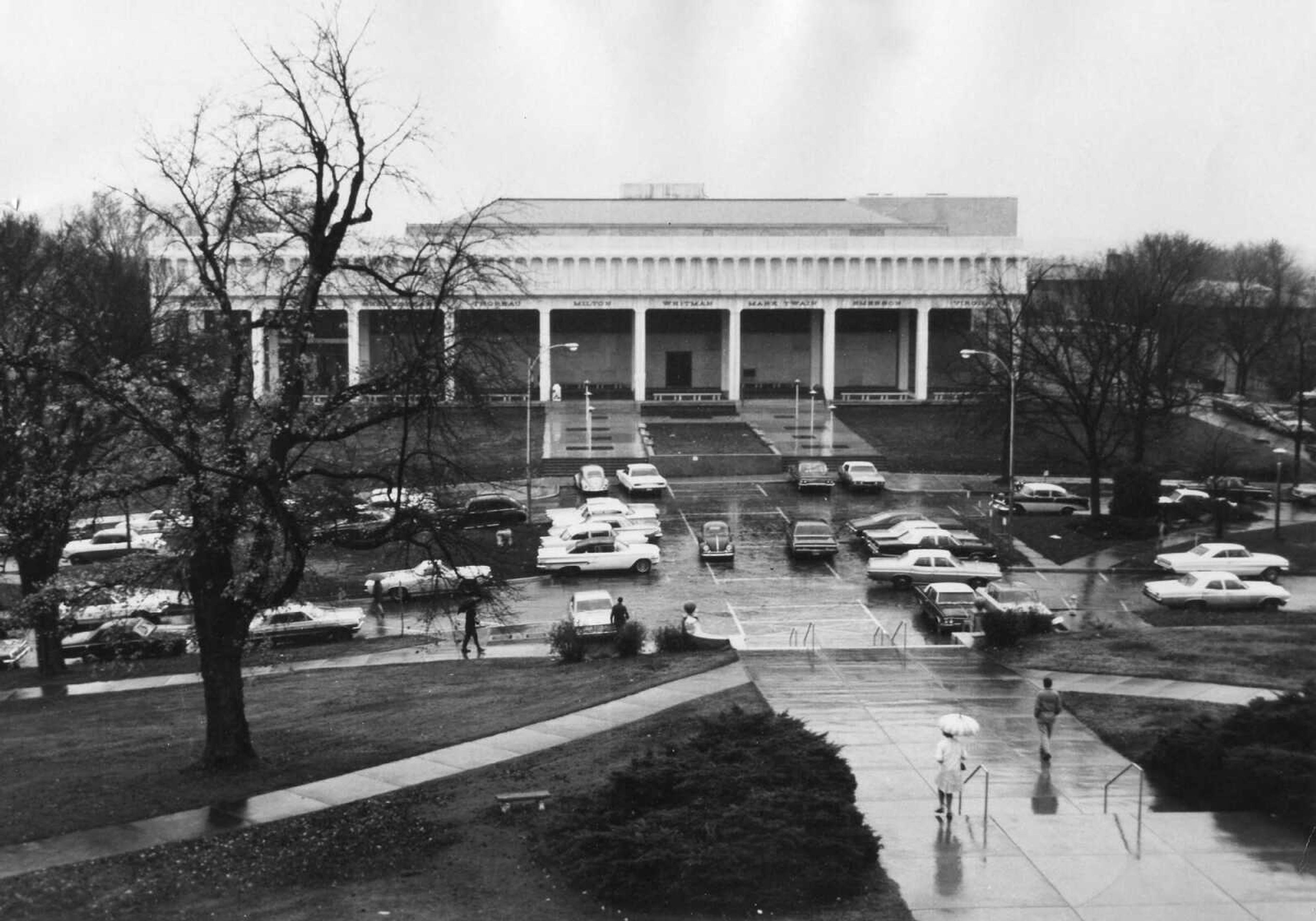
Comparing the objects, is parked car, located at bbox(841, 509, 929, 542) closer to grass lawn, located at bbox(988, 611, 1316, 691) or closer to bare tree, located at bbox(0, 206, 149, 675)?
grass lawn, located at bbox(988, 611, 1316, 691)

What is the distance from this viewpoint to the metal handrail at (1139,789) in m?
15.4

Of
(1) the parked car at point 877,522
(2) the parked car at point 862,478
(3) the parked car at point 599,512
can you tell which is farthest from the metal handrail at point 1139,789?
(2) the parked car at point 862,478

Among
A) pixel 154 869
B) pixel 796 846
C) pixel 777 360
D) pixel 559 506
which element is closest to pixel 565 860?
pixel 796 846

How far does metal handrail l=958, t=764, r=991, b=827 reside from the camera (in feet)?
51.8

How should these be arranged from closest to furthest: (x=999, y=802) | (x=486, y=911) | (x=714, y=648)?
(x=486, y=911) → (x=999, y=802) → (x=714, y=648)

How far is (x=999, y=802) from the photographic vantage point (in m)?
16.5

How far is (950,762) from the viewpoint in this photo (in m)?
15.7

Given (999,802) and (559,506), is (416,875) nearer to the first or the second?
(999,802)

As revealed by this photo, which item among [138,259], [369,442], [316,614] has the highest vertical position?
[138,259]

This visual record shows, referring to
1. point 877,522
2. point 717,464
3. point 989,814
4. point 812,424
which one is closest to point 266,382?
point 989,814

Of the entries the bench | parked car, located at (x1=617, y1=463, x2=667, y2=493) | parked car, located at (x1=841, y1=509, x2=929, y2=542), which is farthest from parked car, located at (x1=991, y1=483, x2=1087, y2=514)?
the bench

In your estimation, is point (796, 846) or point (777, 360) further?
point (777, 360)

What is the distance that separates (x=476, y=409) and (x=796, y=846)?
342 inches

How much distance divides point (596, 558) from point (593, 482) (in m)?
15.3
